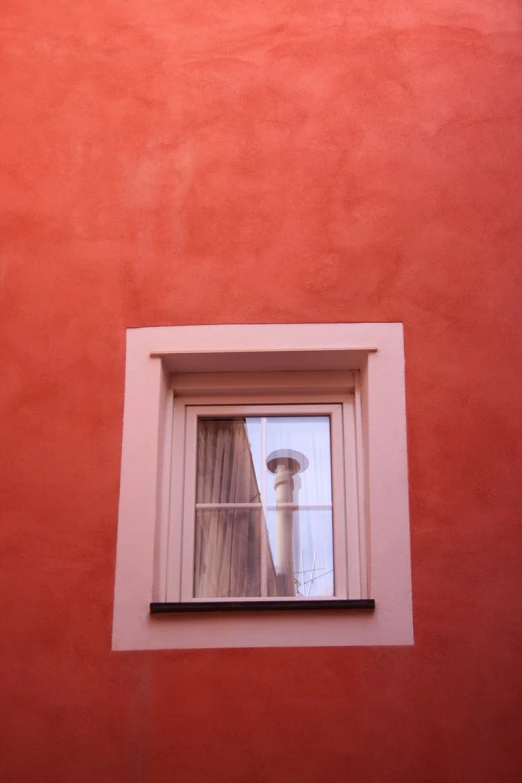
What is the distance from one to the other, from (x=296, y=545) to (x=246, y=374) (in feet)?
2.46

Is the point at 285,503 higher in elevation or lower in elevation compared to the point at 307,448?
lower

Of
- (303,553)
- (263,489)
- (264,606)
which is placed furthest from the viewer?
(263,489)

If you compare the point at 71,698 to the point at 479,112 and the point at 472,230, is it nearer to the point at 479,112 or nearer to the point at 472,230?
the point at 472,230

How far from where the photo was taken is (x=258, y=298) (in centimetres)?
467

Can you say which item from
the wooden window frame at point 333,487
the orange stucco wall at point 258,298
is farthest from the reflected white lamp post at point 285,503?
the orange stucco wall at point 258,298

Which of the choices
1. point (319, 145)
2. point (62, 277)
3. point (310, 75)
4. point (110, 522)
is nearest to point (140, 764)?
point (110, 522)

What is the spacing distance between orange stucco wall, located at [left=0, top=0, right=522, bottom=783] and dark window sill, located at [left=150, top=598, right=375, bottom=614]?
162mm

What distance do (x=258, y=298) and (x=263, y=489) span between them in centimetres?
79

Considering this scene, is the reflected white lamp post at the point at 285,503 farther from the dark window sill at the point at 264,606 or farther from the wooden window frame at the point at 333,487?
the dark window sill at the point at 264,606

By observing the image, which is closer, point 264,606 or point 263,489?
point 264,606

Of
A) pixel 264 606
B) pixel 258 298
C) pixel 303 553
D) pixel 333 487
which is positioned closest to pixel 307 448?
pixel 333 487

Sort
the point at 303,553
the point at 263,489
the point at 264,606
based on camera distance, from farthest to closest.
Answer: the point at 263,489 < the point at 303,553 < the point at 264,606

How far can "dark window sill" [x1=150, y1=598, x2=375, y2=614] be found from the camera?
13.8 feet

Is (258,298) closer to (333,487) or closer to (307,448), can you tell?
(307,448)
